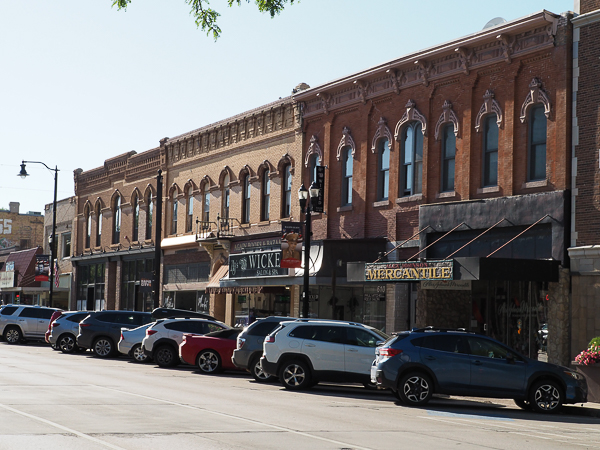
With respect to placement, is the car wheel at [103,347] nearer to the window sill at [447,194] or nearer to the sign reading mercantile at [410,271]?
the sign reading mercantile at [410,271]

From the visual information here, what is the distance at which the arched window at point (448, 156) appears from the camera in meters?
26.1

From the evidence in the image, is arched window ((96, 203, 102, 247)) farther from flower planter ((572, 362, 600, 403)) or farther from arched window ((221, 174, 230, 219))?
flower planter ((572, 362, 600, 403))

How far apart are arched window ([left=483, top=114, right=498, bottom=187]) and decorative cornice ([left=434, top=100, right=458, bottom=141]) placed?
106cm

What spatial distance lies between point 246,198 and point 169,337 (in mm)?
11999

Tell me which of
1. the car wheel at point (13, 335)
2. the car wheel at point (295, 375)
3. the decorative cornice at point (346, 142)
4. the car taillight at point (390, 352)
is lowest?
the car wheel at point (13, 335)

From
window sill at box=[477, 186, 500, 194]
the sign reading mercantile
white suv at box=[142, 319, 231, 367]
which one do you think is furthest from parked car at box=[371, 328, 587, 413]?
white suv at box=[142, 319, 231, 367]

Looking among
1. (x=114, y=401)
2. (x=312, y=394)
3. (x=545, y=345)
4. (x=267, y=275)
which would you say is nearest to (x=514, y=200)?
(x=545, y=345)

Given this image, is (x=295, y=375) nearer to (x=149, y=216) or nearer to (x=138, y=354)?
(x=138, y=354)

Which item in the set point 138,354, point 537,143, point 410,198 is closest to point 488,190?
point 537,143

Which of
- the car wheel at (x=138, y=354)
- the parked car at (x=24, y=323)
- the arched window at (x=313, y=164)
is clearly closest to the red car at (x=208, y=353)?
the car wheel at (x=138, y=354)

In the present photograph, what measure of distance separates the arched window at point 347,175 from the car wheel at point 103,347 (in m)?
9.96

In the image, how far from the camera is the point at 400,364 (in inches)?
656

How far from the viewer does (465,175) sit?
25.2 metres

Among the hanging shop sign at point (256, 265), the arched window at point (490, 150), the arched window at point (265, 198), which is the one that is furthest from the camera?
the arched window at point (265, 198)
